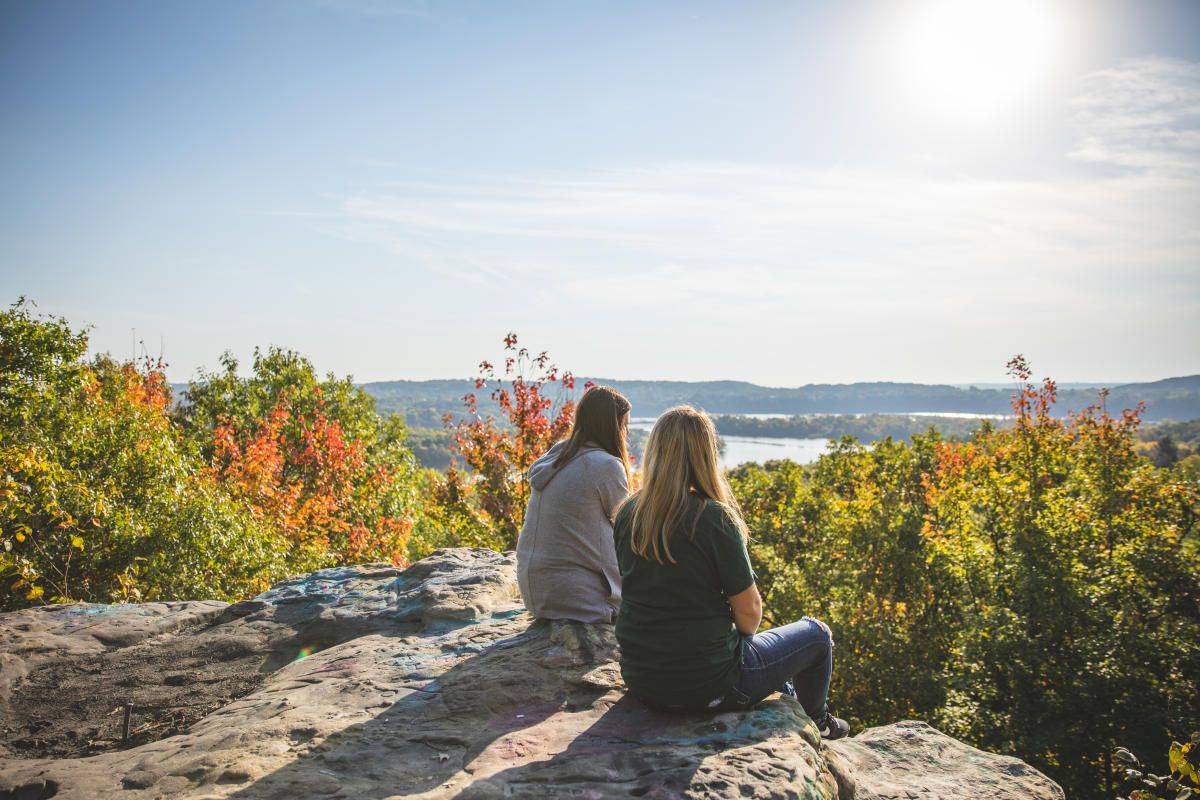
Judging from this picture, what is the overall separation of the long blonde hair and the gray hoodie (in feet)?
2.61

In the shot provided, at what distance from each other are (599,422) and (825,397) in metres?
175

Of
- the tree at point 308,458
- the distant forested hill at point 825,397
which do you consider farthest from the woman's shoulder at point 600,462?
the distant forested hill at point 825,397

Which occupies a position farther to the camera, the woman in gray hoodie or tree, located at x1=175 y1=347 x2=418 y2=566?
tree, located at x1=175 y1=347 x2=418 y2=566

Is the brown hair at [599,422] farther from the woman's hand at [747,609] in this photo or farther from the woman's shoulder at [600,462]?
the woman's hand at [747,609]

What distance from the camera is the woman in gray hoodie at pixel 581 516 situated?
4660 mm

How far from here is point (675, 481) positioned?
3.66m

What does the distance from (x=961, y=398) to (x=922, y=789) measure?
15356cm

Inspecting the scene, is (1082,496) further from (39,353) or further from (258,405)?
(258,405)

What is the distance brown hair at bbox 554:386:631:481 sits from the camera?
474cm

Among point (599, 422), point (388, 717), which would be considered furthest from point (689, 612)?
point (388, 717)

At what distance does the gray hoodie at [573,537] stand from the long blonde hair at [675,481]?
0.79 metres

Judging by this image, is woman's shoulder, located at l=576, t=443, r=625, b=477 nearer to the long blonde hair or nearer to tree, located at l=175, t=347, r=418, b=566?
the long blonde hair

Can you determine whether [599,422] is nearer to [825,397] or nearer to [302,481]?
[302,481]

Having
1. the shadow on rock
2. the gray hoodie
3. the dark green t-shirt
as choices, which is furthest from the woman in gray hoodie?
the dark green t-shirt
